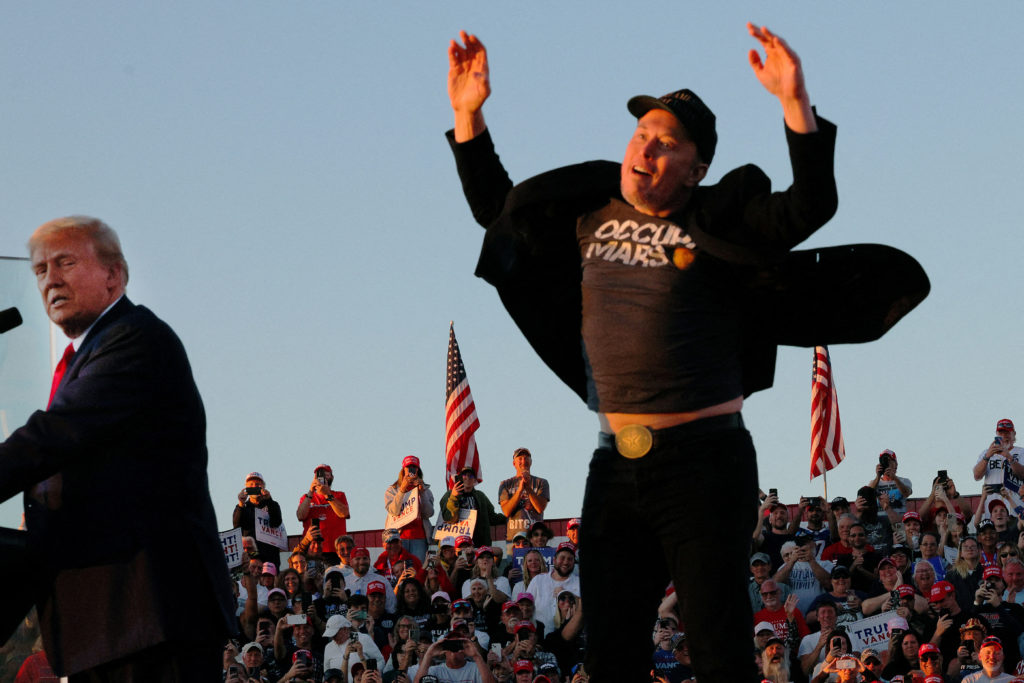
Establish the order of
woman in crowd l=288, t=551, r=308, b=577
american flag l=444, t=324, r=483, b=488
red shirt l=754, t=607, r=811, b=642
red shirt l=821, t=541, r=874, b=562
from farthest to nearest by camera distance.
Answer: american flag l=444, t=324, r=483, b=488, red shirt l=821, t=541, r=874, b=562, woman in crowd l=288, t=551, r=308, b=577, red shirt l=754, t=607, r=811, b=642

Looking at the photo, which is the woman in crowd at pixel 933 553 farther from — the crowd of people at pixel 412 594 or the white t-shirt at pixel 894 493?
the crowd of people at pixel 412 594

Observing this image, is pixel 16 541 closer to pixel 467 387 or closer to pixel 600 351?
pixel 600 351

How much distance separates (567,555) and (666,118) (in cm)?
1062

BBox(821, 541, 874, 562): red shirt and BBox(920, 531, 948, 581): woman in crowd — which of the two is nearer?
BBox(920, 531, 948, 581): woman in crowd

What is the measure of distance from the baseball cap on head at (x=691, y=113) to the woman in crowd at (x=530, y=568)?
10.9 meters

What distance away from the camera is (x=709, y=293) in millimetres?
4168

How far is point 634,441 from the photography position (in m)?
4.12

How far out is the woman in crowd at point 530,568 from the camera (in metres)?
14.8

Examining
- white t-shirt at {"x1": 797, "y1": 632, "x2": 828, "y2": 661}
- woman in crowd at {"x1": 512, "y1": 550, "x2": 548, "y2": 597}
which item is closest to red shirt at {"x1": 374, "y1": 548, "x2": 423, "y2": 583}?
woman in crowd at {"x1": 512, "y1": 550, "x2": 548, "y2": 597}

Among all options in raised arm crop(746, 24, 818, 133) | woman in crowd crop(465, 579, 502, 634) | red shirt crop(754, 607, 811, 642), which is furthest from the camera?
woman in crowd crop(465, 579, 502, 634)

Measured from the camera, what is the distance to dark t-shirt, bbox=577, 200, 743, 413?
4.09m

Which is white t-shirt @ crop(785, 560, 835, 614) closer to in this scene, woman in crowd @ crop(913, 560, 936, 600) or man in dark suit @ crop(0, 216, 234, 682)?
woman in crowd @ crop(913, 560, 936, 600)

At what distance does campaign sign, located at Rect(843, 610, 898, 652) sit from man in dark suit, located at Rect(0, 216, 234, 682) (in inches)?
408

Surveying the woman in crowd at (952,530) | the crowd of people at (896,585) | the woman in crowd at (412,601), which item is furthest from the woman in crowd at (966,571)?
the woman in crowd at (412,601)
